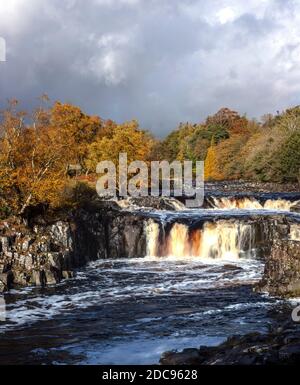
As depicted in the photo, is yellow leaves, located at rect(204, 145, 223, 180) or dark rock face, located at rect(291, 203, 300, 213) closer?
dark rock face, located at rect(291, 203, 300, 213)

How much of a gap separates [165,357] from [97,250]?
19688 millimetres

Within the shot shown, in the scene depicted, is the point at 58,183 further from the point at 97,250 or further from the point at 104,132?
the point at 104,132

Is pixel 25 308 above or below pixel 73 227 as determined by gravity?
below

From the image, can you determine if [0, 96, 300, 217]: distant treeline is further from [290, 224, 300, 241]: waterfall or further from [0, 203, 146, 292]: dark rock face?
[290, 224, 300, 241]: waterfall

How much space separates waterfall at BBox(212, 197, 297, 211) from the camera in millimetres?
45728

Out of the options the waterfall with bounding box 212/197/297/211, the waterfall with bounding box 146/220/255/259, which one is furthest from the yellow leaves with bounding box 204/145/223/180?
the waterfall with bounding box 146/220/255/259

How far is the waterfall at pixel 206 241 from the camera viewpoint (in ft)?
109

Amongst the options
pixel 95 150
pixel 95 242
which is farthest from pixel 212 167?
pixel 95 242

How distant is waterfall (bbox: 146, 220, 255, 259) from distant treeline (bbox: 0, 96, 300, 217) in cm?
669

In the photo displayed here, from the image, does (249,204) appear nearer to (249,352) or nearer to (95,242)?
(95,242)

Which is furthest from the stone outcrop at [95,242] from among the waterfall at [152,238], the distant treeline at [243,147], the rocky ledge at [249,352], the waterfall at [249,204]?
the distant treeline at [243,147]
